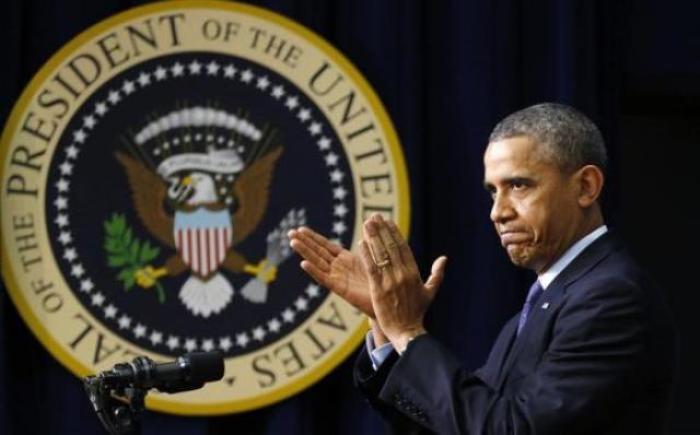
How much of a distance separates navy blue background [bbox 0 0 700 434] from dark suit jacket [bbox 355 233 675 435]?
1328 mm

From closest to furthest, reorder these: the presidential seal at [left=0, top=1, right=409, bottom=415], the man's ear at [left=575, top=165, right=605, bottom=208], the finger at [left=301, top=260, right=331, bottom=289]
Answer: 1. the man's ear at [left=575, top=165, right=605, bottom=208]
2. the finger at [left=301, top=260, right=331, bottom=289]
3. the presidential seal at [left=0, top=1, right=409, bottom=415]

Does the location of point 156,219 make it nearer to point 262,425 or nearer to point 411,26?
point 262,425

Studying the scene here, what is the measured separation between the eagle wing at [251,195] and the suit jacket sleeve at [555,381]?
1.37m

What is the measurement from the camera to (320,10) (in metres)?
3.43

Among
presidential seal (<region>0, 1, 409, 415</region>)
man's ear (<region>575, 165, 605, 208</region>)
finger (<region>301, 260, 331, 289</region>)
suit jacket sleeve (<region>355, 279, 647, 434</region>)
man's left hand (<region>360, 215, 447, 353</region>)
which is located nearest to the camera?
suit jacket sleeve (<region>355, 279, 647, 434</region>)

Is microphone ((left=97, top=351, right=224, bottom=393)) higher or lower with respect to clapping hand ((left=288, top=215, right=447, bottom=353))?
lower

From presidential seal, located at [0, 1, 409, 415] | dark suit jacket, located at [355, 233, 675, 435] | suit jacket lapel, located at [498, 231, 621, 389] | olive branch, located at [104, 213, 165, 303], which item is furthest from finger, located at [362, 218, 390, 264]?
olive branch, located at [104, 213, 165, 303]

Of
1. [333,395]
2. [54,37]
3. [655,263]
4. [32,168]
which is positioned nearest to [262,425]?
[333,395]

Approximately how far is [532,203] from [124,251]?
1449 mm

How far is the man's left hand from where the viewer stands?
6.65 ft

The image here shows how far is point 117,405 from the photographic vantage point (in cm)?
200

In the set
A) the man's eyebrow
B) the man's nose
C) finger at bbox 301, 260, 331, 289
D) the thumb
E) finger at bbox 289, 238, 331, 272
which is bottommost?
the thumb

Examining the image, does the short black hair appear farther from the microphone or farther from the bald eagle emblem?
the bald eagle emblem

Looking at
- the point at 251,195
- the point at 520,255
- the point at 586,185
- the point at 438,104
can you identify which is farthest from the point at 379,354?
the point at 438,104
